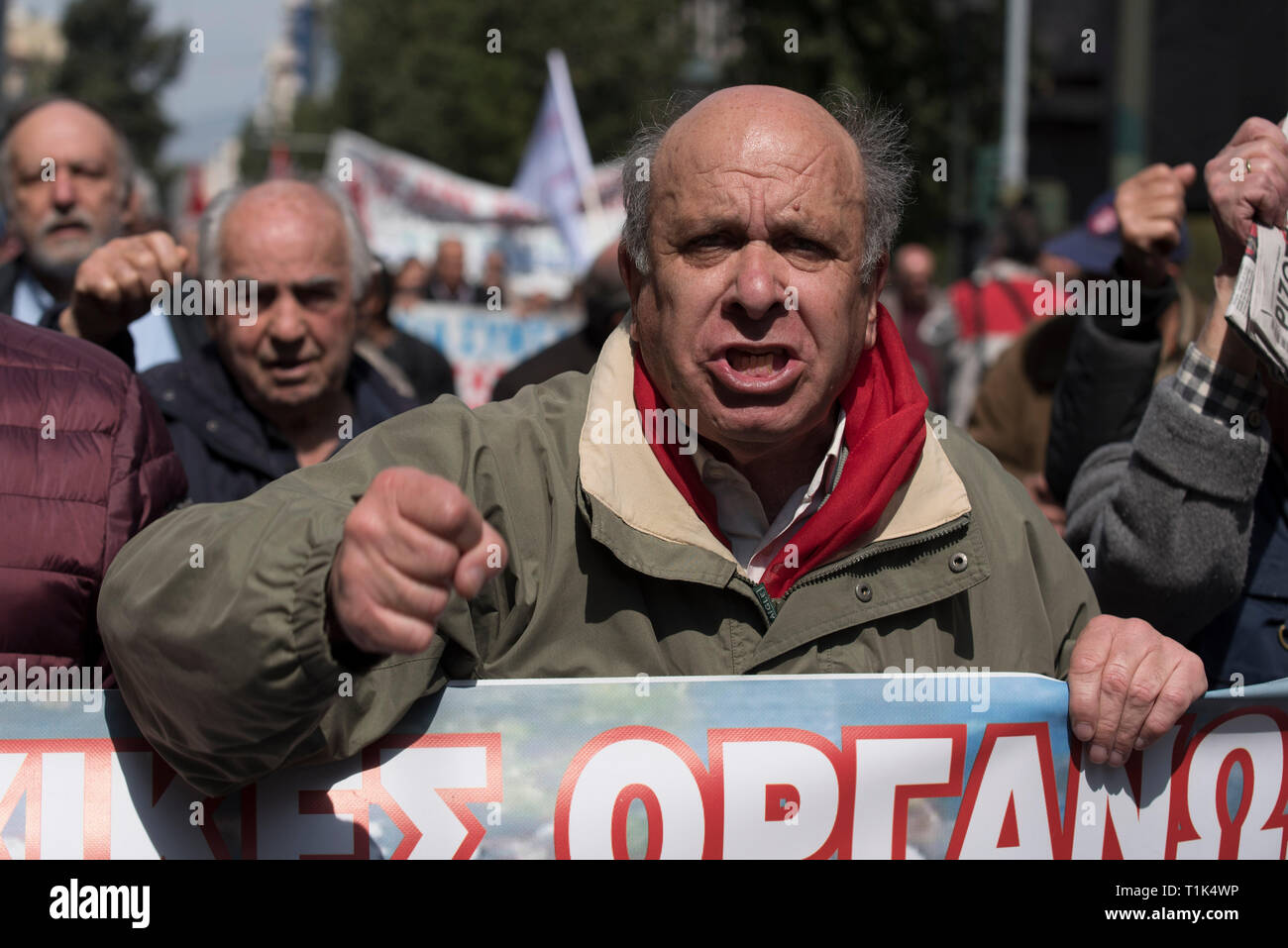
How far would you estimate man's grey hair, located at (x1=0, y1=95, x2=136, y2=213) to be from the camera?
4844mm

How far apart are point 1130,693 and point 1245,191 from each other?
39.2 inches

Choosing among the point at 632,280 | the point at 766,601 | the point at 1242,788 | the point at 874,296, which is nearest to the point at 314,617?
the point at 766,601

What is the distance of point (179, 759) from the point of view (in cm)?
212

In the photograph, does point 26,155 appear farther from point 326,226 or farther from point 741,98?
point 741,98

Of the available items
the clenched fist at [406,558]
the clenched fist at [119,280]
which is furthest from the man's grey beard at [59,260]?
the clenched fist at [406,558]

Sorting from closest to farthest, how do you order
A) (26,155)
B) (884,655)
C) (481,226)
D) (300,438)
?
1. (884,655)
2. (300,438)
3. (26,155)
4. (481,226)

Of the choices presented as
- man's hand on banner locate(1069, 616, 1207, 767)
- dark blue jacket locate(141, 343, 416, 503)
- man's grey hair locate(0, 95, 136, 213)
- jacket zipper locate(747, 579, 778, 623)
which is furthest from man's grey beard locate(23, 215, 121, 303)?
man's hand on banner locate(1069, 616, 1207, 767)

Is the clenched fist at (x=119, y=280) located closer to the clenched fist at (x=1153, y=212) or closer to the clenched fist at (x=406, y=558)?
the clenched fist at (x=406, y=558)

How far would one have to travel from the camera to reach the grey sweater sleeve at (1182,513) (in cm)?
269

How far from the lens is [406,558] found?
5.75 ft

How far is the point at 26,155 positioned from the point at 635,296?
9.63 ft

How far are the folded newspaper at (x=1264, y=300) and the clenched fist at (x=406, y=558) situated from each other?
1419 mm
